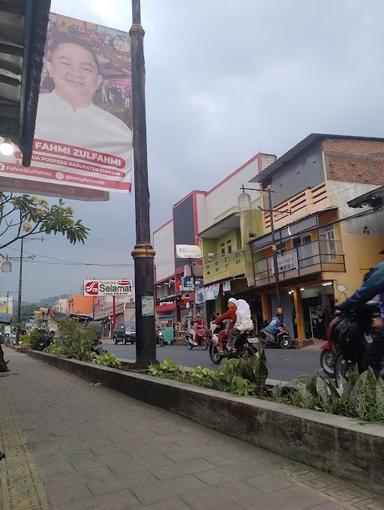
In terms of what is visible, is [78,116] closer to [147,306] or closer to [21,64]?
[21,64]

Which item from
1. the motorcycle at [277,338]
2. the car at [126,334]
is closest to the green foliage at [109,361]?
the motorcycle at [277,338]

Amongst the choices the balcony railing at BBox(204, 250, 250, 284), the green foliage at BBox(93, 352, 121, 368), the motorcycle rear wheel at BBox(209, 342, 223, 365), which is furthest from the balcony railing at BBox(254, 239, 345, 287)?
the green foliage at BBox(93, 352, 121, 368)

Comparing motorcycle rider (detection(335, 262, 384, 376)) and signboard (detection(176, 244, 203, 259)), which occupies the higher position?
signboard (detection(176, 244, 203, 259))

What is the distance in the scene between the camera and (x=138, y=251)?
7109 millimetres

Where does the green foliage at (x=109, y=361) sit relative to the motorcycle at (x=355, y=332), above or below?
below

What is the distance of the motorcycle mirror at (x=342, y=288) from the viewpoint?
21.1 meters

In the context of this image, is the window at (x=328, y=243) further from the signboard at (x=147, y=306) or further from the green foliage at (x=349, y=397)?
the green foliage at (x=349, y=397)

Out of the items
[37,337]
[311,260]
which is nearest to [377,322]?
[311,260]

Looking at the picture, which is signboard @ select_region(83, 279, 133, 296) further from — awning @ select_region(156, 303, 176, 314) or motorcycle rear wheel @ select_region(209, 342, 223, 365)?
motorcycle rear wheel @ select_region(209, 342, 223, 365)

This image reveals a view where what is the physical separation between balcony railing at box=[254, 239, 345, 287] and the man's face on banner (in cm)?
1745

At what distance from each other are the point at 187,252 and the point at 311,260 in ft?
41.1

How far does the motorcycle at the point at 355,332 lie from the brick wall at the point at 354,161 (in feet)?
60.2

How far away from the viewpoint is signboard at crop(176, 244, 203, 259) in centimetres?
3297

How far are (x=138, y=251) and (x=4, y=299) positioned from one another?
62.8 metres
